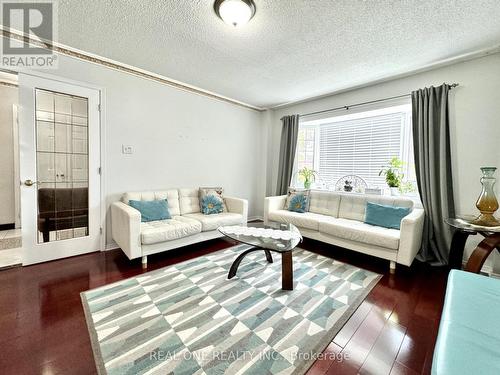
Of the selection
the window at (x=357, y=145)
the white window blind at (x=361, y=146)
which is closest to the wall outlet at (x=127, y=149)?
the window at (x=357, y=145)

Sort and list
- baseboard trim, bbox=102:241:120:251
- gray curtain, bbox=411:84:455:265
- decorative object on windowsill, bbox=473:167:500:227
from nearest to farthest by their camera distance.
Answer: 1. decorative object on windowsill, bbox=473:167:500:227
2. gray curtain, bbox=411:84:455:265
3. baseboard trim, bbox=102:241:120:251

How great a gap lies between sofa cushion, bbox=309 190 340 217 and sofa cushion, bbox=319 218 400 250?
1.69ft

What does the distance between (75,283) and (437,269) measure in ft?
13.0

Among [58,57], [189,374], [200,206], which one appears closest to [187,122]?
[200,206]

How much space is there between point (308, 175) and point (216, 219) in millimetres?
2114

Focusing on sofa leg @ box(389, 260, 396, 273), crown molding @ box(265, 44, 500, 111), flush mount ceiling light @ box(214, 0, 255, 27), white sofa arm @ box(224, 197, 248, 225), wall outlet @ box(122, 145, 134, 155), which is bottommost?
sofa leg @ box(389, 260, 396, 273)

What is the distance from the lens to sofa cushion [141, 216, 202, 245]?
254cm

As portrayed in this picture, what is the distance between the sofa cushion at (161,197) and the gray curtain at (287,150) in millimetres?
2115

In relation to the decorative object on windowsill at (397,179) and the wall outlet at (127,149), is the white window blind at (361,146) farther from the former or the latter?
the wall outlet at (127,149)

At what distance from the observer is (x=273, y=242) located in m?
2.23

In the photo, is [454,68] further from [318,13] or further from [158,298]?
[158,298]

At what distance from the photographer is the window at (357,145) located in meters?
3.39

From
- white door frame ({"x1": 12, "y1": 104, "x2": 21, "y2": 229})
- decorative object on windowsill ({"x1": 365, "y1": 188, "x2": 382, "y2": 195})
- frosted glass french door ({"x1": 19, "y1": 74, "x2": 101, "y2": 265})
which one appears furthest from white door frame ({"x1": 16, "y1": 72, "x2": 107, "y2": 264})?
decorative object on windowsill ({"x1": 365, "y1": 188, "x2": 382, "y2": 195})

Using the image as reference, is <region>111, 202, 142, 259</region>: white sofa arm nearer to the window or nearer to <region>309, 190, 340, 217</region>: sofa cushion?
<region>309, 190, 340, 217</region>: sofa cushion
